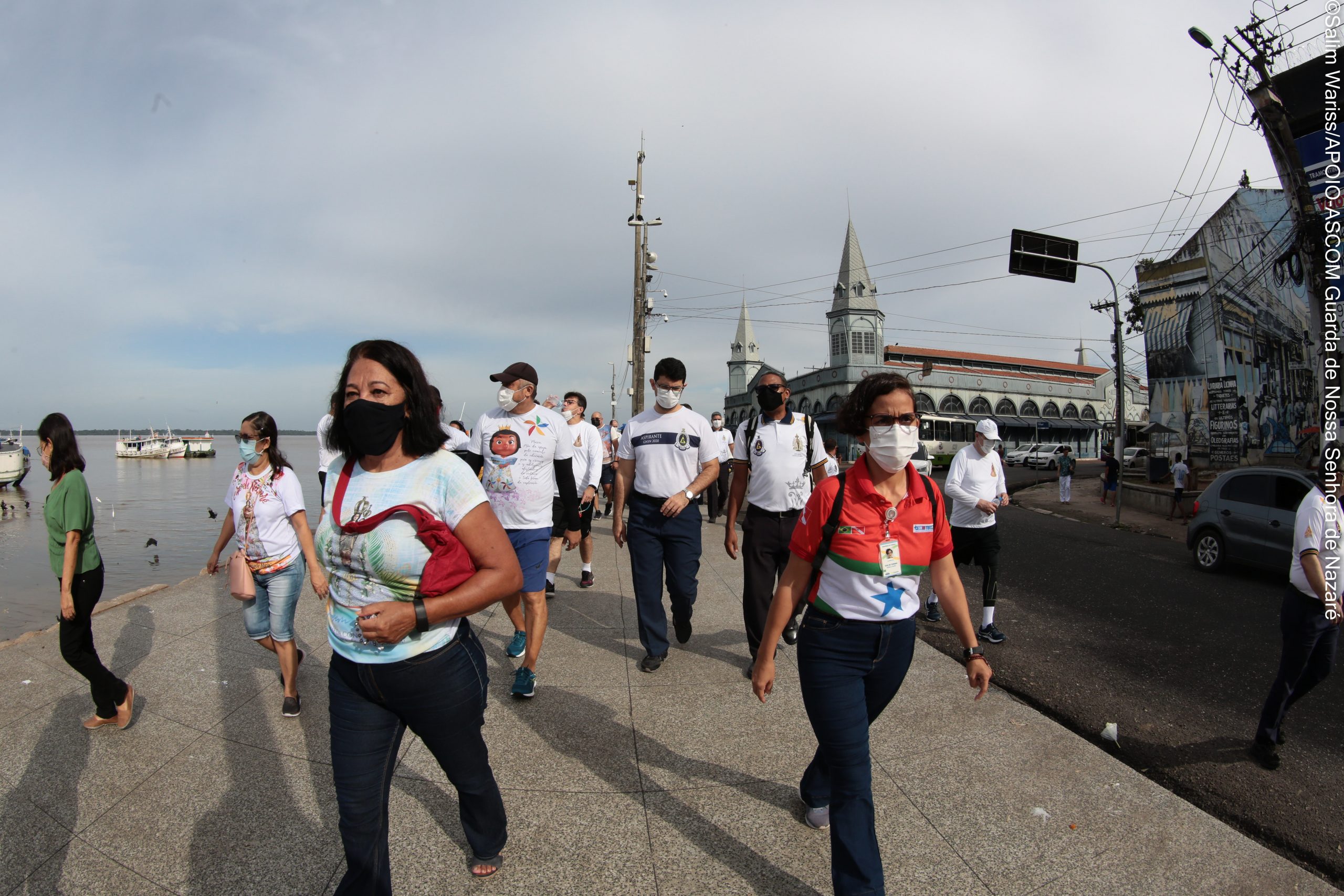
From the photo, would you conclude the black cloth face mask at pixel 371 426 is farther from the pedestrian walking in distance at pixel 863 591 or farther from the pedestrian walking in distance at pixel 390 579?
the pedestrian walking in distance at pixel 863 591

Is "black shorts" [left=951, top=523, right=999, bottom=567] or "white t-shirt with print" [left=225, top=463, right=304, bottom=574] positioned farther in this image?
"black shorts" [left=951, top=523, right=999, bottom=567]

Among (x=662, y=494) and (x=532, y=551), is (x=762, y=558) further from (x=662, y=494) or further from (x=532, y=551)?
(x=532, y=551)

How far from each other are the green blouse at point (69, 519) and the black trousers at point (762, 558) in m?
3.58

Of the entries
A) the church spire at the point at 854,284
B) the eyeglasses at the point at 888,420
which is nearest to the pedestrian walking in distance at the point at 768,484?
the eyeglasses at the point at 888,420

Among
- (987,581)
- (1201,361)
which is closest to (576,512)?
(987,581)

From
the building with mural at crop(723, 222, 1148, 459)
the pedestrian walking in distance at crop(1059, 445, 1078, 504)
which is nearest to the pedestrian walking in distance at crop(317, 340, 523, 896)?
the pedestrian walking in distance at crop(1059, 445, 1078, 504)

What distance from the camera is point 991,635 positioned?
5.61 metres

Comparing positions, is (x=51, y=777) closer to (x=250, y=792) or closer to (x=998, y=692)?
(x=250, y=792)

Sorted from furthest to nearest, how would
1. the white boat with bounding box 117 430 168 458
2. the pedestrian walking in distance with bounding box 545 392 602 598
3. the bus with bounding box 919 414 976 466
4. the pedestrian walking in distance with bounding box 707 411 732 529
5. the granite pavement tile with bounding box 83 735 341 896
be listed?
1. the white boat with bounding box 117 430 168 458
2. the bus with bounding box 919 414 976 466
3. the pedestrian walking in distance with bounding box 707 411 732 529
4. the pedestrian walking in distance with bounding box 545 392 602 598
5. the granite pavement tile with bounding box 83 735 341 896

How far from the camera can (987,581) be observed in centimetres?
573

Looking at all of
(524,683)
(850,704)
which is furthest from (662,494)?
(850,704)

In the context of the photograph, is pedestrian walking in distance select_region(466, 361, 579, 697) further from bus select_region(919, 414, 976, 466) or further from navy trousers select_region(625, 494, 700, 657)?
bus select_region(919, 414, 976, 466)

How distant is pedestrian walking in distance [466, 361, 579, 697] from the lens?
4.05 meters

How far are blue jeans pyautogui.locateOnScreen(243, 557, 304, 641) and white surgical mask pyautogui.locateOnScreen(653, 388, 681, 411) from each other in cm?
242
